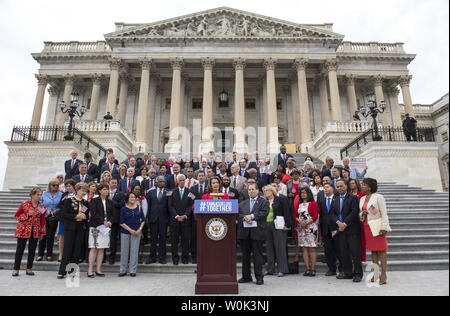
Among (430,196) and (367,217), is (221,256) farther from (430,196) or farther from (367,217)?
(430,196)

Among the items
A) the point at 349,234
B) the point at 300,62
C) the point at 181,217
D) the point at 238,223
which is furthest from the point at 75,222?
the point at 300,62

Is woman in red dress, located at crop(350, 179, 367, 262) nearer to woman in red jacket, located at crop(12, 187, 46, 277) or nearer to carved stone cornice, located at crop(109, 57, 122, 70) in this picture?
woman in red jacket, located at crop(12, 187, 46, 277)

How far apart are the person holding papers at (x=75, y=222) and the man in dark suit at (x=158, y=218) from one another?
4.89ft

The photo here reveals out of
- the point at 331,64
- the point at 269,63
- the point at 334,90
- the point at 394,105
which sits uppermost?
the point at 269,63

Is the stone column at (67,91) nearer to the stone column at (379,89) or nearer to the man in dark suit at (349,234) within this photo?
the man in dark suit at (349,234)

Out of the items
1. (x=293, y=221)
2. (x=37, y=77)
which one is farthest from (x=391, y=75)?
(x=37, y=77)

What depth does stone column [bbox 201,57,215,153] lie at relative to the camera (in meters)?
25.5

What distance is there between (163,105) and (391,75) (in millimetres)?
25318

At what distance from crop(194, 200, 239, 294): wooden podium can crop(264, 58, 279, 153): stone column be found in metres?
20.2

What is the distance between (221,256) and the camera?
507cm

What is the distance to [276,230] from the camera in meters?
6.42

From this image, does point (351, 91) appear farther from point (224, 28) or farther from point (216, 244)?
point (216, 244)

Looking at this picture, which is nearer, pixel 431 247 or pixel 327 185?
pixel 327 185

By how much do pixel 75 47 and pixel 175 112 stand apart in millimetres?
15729
